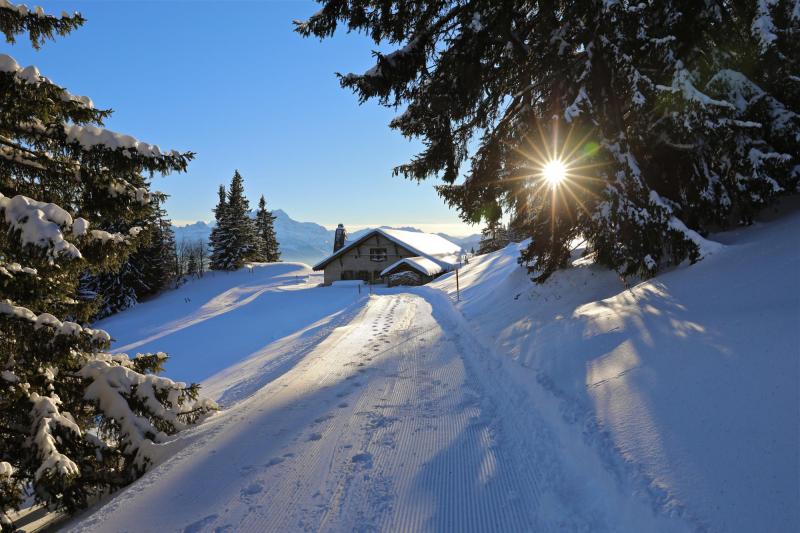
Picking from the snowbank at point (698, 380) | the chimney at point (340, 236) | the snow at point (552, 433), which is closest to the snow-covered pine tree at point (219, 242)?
the chimney at point (340, 236)

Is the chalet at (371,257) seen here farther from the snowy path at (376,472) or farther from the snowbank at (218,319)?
the snowy path at (376,472)

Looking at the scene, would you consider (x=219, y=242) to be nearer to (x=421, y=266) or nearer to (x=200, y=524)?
(x=421, y=266)

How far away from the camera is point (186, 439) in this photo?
5.07m

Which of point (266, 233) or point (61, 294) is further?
point (266, 233)

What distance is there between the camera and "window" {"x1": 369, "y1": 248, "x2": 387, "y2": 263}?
4069 cm

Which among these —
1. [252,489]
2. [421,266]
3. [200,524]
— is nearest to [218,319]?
[421,266]

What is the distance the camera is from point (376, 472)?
146 inches

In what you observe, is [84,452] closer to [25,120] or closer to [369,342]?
[25,120]

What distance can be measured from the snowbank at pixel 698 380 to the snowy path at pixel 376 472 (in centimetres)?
38

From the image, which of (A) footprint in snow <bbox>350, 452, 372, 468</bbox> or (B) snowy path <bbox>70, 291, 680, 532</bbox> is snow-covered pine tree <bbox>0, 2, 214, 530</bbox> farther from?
(A) footprint in snow <bbox>350, 452, 372, 468</bbox>

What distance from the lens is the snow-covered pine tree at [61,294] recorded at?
3815 mm

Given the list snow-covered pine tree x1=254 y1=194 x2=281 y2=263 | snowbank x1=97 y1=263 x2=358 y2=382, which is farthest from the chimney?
snow-covered pine tree x1=254 y1=194 x2=281 y2=263

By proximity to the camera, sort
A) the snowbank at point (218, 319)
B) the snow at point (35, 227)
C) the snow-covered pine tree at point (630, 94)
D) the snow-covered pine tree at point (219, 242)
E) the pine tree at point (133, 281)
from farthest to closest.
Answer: the snow-covered pine tree at point (219, 242) < the pine tree at point (133, 281) < the snowbank at point (218, 319) < the snow-covered pine tree at point (630, 94) < the snow at point (35, 227)

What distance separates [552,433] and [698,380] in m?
1.52
